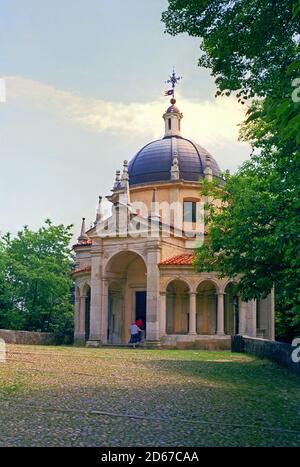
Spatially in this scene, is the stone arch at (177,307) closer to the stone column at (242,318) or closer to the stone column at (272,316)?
the stone column at (242,318)

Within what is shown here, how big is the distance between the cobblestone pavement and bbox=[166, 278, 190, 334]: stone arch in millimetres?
18503

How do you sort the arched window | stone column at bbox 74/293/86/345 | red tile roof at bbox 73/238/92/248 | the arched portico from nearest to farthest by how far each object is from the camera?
the arched portico → stone column at bbox 74/293/86/345 → the arched window → red tile roof at bbox 73/238/92/248

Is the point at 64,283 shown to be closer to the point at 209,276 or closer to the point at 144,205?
the point at 144,205

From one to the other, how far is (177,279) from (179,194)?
311 inches

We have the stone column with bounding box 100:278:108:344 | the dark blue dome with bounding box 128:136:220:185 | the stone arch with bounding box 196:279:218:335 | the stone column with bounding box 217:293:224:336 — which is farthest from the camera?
the dark blue dome with bounding box 128:136:220:185

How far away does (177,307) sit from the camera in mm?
34406

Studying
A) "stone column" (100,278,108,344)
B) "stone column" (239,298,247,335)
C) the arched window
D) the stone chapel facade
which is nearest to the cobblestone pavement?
the stone chapel facade

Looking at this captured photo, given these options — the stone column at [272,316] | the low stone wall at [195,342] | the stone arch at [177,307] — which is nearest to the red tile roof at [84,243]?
the stone arch at [177,307]

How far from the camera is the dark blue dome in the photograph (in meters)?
38.5

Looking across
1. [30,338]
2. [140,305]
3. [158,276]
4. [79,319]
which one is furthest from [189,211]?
[30,338]

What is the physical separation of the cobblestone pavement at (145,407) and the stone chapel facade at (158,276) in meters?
16.0

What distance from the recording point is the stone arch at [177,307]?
1335 inches

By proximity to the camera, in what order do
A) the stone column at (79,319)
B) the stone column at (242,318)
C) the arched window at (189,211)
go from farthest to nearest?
the arched window at (189,211) → the stone column at (79,319) → the stone column at (242,318)

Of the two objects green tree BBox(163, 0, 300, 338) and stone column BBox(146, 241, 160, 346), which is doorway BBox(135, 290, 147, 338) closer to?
stone column BBox(146, 241, 160, 346)
